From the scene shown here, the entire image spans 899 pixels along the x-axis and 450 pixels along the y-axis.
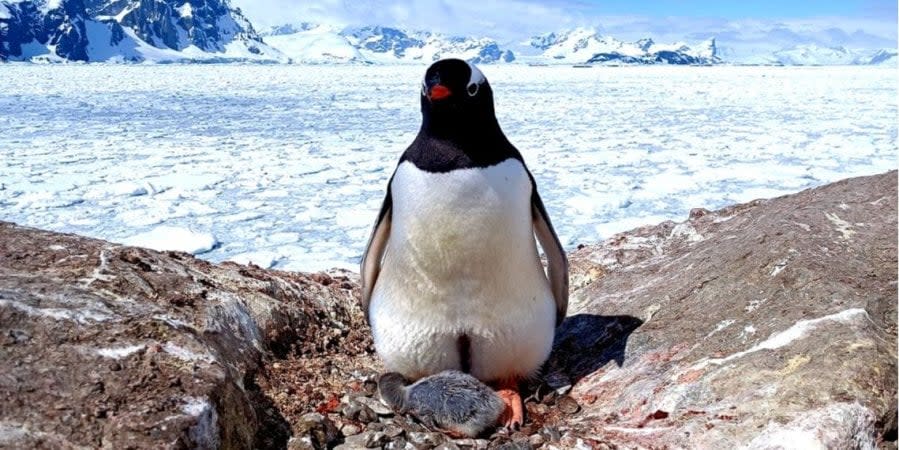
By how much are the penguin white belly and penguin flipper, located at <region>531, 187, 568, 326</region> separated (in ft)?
0.36

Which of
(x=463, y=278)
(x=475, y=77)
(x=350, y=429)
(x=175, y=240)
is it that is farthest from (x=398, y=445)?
(x=175, y=240)

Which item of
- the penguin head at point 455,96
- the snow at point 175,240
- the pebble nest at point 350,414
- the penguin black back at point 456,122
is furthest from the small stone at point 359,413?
the snow at point 175,240

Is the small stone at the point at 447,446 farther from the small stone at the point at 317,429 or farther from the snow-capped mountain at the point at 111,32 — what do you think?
the snow-capped mountain at the point at 111,32

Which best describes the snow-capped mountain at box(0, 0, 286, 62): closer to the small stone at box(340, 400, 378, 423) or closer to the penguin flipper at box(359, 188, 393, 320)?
the penguin flipper at box(359, 188, 393, 320)

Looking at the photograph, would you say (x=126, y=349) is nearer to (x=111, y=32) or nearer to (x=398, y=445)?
(x=398, y=445)

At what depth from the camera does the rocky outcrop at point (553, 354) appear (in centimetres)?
218

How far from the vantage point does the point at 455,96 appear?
8.88 feet

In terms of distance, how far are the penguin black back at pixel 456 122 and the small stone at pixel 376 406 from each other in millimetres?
905

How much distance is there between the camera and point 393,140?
17188 mm

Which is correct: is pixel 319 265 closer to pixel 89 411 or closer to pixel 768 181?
pixel 89 411

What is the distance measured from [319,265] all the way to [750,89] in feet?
114

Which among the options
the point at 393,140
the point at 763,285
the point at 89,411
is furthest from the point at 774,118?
the point at 89,411

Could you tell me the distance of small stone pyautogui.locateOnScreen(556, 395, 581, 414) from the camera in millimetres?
2963

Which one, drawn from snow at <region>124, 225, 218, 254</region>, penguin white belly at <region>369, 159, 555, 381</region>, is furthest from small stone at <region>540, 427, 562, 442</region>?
snow at <region>124, 225, 218, 254</region>
